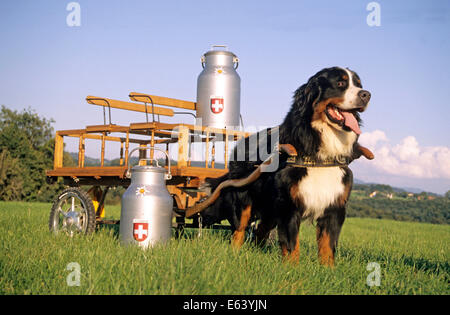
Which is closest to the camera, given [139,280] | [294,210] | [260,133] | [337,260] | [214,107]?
[139,280]

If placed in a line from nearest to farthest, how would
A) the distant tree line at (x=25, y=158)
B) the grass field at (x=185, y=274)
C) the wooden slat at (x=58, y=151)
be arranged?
1. the grass field at (x=185, y=274)
2. the wooden slat at (x=58, y=151)
3. the distant tree line at (x=25, y=158)

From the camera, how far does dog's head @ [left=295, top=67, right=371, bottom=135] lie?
370 cm

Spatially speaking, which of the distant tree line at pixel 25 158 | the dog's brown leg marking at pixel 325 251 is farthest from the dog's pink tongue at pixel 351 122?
the distant tree line at pixel 25 158

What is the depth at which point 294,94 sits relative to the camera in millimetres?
4121

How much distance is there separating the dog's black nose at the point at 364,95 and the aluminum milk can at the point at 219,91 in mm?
2548

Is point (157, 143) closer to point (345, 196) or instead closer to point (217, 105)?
point (217, 105)

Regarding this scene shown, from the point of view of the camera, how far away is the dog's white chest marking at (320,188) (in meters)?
3.91

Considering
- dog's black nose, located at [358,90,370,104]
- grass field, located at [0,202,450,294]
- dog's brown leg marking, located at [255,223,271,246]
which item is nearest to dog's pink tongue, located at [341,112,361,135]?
dog's black nose, located at [358,90,370,104]

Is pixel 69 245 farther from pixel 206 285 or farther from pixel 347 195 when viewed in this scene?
pixel 347 195

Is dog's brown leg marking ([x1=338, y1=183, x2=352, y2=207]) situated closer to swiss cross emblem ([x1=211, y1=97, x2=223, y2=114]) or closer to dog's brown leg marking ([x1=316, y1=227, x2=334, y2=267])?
dog's brown leg marking ([x1=316, y1=227, x2=334, y2=267])

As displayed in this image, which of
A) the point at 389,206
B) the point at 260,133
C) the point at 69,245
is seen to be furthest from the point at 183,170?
the point at 389,206

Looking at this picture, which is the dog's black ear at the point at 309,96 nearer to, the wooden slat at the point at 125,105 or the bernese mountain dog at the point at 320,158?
the bernese mountain dog at the point at 320,158
